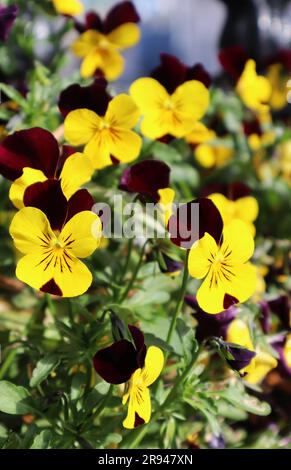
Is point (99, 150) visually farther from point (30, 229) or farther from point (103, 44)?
point (103, 44)

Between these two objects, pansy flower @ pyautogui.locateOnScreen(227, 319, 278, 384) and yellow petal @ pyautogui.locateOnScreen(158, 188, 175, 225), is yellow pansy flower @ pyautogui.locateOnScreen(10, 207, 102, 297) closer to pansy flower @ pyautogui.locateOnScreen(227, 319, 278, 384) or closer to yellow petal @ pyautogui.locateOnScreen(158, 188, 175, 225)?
yellow petal @ pyautogui.locateOnScreen(158, 188, 175, 225)

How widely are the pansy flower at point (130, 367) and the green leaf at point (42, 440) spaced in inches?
4.6

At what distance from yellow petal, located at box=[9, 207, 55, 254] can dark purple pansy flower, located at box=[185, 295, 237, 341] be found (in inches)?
11.5

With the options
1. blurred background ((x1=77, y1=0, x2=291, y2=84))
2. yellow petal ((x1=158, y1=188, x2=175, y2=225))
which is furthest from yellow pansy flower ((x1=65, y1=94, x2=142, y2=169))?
blurred background ((x1=77, y1=0, x2=291, y2=84))

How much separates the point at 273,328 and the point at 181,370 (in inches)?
13.9

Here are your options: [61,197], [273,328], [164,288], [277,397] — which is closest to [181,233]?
[61,197]

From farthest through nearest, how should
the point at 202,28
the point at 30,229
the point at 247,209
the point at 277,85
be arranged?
→ the point at 202,28, the point at 277,85, the point at 247,209, the point at 30,229

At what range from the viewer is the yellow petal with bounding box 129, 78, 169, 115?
1.03 metres

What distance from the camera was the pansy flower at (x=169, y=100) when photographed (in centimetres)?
103

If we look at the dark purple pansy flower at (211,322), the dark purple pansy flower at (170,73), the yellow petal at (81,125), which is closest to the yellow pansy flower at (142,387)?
the dark purple pansy flower at (211,322)

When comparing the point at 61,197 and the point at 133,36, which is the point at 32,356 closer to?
the point at 61,197

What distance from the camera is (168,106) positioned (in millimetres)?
Answer: 1051

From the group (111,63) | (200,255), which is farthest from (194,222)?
(111,63)

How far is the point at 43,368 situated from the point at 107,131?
0.32 meters
